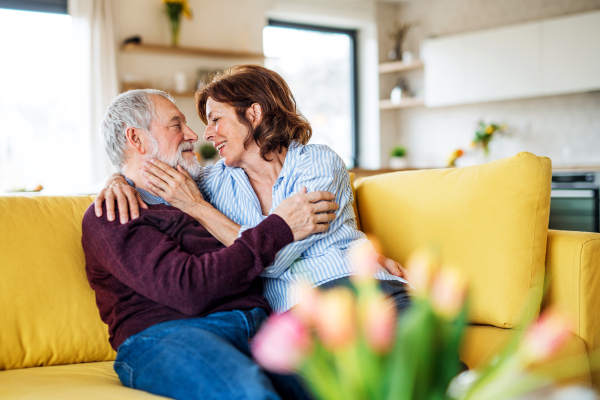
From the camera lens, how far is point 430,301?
0.49 meters

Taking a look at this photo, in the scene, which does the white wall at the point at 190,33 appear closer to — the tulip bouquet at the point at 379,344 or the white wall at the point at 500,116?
the white wall at the point at 500,116

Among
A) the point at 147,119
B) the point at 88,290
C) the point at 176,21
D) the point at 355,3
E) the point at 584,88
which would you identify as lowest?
the point at 88,290

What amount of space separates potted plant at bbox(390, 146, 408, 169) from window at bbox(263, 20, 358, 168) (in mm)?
481

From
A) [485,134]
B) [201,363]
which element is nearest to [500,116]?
[485,134]

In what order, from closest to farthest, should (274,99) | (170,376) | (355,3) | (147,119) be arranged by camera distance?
1. (170,376)
2. (147,119)
3. (274,99)
4. (355,3)

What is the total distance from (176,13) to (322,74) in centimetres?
200

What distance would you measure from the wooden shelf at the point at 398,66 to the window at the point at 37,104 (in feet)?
10.7

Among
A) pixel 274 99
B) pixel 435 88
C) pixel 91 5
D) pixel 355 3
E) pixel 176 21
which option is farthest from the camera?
pixel 355 3

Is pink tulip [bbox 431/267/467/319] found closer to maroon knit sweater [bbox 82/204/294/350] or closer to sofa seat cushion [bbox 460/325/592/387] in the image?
maroon knit sweater [bbox 82/204/294/350]

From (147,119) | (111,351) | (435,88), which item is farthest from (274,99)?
(435,88)

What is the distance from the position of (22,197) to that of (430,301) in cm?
159

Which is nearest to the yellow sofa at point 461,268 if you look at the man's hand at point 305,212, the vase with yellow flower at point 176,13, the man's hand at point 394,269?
the man's hand at point 394,269

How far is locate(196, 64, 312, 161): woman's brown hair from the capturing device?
6.01ft

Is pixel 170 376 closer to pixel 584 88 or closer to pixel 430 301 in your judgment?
Answer: pixel 430 301
